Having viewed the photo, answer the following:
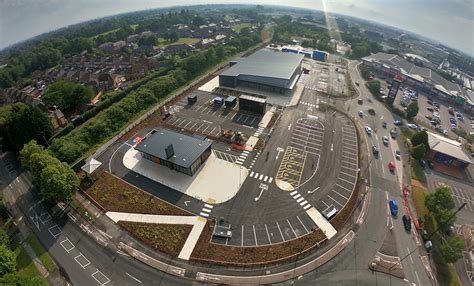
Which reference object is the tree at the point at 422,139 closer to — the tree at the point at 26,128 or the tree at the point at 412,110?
the tree at the point at 412,110

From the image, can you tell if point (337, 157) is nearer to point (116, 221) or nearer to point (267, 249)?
point (267, 249)

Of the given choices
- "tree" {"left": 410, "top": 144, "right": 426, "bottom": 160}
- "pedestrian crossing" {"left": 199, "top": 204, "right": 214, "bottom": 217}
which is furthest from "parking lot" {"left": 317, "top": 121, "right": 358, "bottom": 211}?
"pedestrian crossing" {"left": 199, "top": 204, "right": 214, "bottom": 217}

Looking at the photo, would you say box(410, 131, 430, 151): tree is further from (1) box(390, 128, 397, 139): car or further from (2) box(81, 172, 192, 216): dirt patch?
(2) box(81, 172, 192, 216): dirt patch

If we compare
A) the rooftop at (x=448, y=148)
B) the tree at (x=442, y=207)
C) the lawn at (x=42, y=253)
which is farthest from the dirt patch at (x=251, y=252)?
the rooftop at (x=448, y=148)

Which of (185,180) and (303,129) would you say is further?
(303,129)

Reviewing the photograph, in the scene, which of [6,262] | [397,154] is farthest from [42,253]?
[397,154]

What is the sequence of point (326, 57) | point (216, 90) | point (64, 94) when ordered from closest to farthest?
1. point (64, 94)
2. point (216, 90)
3. point (326, 57)

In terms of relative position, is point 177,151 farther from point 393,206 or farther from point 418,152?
point 418,152

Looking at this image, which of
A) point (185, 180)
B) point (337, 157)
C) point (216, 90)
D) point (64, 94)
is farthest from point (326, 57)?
point (64, 94)
